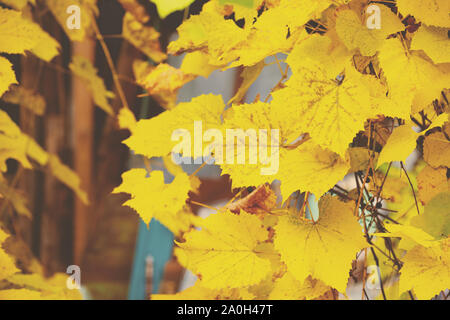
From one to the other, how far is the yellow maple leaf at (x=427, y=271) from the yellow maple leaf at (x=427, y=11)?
0.17 m

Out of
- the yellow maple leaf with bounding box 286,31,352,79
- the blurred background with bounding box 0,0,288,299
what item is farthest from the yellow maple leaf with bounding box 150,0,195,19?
the blurred background with bounding box 0,0,288,299

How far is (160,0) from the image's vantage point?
374mm

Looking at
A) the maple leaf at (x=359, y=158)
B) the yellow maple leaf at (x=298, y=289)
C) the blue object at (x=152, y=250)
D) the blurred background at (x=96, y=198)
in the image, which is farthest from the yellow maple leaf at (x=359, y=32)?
the blue object at (x=152, y=250)

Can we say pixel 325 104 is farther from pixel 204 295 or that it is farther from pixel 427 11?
pixel 204 295

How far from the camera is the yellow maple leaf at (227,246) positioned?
35cm

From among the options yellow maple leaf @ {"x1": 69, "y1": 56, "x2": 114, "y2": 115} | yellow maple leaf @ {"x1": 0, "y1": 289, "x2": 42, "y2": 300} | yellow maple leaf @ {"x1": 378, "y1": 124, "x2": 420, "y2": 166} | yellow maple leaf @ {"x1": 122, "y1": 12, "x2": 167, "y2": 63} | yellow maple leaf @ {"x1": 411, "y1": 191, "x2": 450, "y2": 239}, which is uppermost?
yellow maple leaf @ {"x1": 122, "y1": 12, "x2": 167, "y2": 63}

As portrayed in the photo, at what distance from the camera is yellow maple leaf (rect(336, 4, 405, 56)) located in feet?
1.03

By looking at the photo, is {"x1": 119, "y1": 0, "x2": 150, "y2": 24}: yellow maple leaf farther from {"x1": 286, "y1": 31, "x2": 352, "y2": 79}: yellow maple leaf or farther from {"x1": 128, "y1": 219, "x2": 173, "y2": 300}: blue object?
{"x1": 128, "y1": 219, "x2": 173, "y2": 300}: blue object

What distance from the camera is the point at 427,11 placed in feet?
1.03

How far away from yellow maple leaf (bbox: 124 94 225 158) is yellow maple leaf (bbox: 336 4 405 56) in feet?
0.42

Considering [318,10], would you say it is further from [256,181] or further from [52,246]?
[52,246]

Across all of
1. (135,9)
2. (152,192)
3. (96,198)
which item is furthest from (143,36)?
(96,198)

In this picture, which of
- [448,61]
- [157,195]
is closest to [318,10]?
[448,61]
